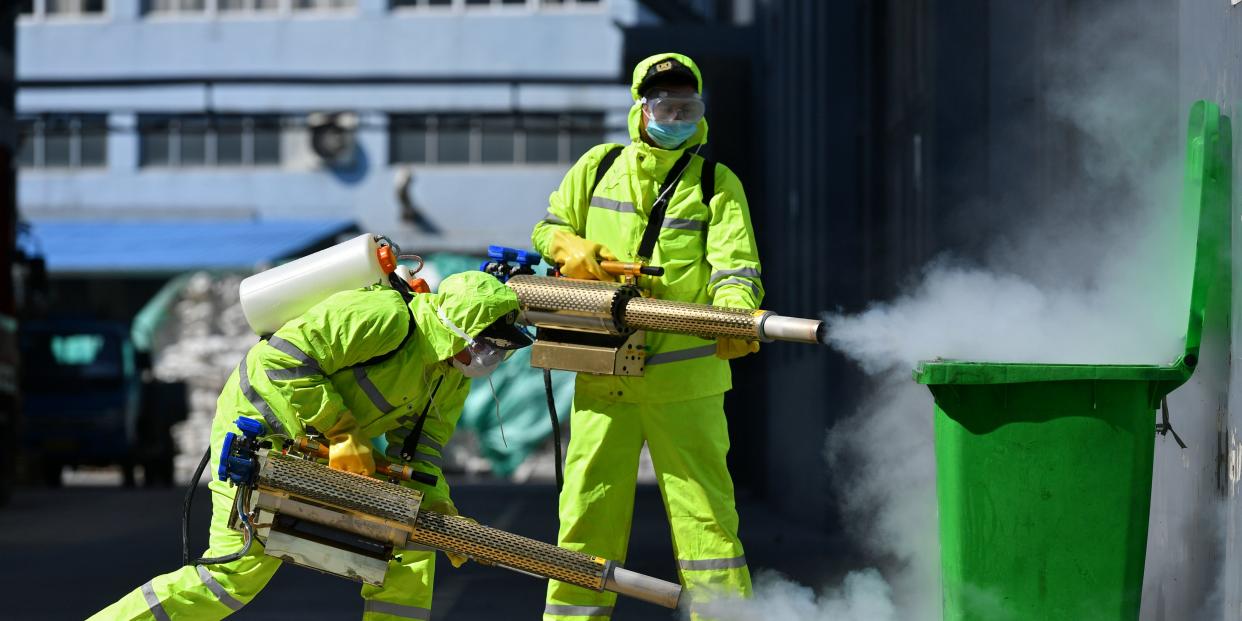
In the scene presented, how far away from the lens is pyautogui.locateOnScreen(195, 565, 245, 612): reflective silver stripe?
476 cm

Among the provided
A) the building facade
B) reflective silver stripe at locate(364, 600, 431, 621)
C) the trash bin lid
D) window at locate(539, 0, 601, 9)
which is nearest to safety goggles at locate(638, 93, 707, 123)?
the trash bin lid

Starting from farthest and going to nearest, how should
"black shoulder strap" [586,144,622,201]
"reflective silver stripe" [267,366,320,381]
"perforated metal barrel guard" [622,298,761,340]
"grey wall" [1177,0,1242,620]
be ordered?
"black shoulder strap" [586,144,622,201] < "perforated metal barrel guard" [622,298,761,340] < "reflective silver stripe" [267,366,320,381] < "grey wall" [1177,0,1242,620]

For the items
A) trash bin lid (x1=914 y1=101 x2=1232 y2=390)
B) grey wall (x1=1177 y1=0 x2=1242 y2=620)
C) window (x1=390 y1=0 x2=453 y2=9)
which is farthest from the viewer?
window (x1=390 y1=0 x2=453 y2=9)

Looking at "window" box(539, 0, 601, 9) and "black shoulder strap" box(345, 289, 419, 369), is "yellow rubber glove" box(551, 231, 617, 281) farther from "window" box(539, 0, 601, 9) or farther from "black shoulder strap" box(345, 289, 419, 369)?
"window" box(539, 0, 601, 9)

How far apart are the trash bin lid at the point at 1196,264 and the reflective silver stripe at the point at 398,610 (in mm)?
1631

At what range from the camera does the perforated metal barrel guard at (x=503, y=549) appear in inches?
183

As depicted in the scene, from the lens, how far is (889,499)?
8.48 meters

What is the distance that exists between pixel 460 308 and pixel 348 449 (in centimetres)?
51

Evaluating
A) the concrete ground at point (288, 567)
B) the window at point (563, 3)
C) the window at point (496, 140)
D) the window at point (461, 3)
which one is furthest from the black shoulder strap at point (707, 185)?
the window at point (461, 3)

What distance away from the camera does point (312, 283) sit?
16.4ft

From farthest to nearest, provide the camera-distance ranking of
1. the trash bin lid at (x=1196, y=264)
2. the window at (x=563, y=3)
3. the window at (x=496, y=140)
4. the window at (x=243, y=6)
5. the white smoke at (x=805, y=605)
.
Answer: the window at (x=243, y=6), the window at (x=563, y=3), the window at (x=496, y=140), the white smoke at (x=805, y=605), the trash bin lid at (x=1196, y=264)

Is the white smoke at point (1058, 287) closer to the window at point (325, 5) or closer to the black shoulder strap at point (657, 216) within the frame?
the black shoulder strap at point (657, 216)

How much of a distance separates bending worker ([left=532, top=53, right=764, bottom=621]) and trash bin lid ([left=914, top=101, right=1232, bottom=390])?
840 mm

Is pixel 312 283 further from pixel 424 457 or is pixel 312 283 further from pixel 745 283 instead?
pixel 745 283
